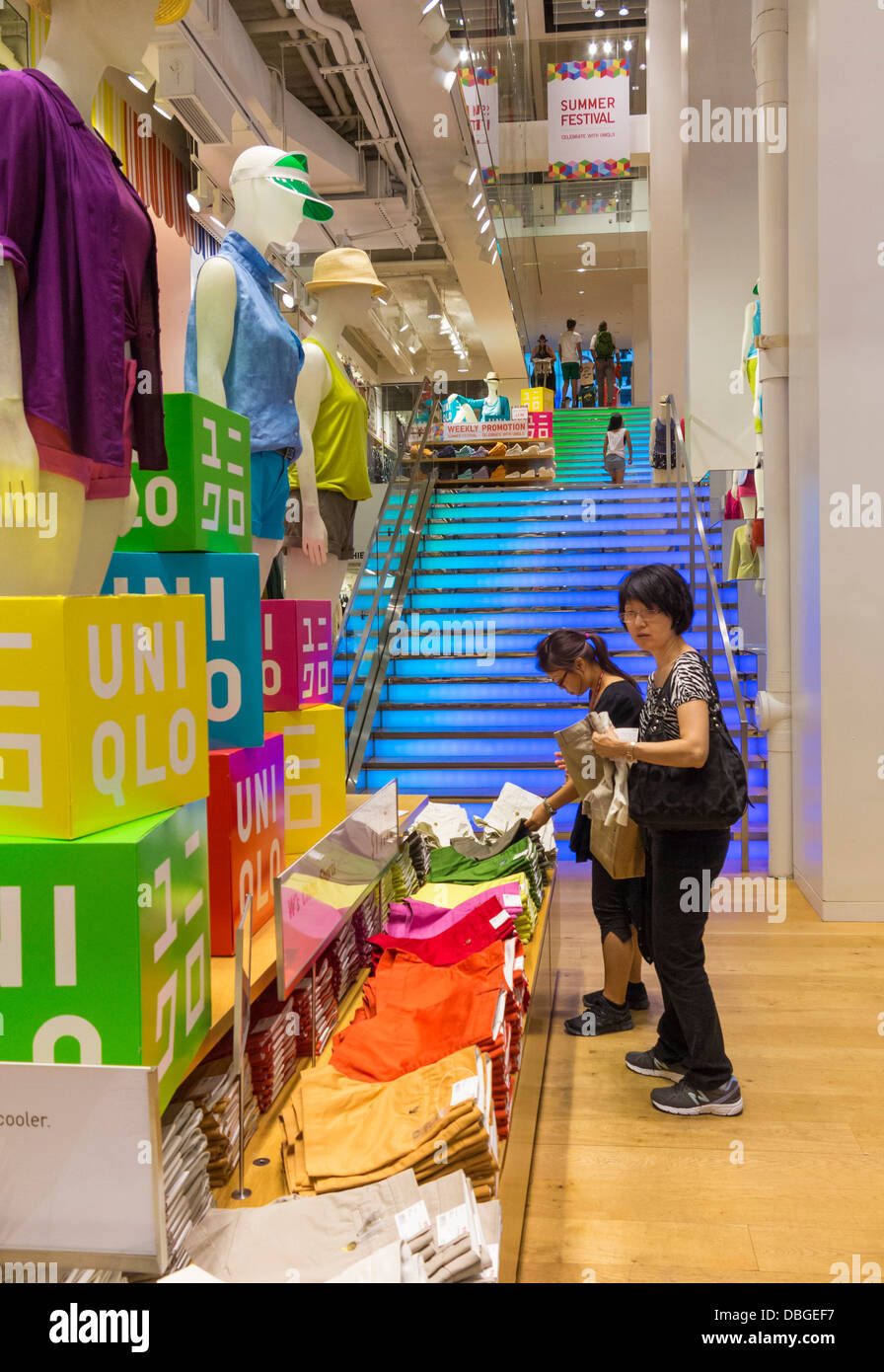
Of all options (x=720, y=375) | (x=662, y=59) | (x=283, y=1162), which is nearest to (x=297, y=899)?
(x=283, y=1162)

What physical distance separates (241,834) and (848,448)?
356cm

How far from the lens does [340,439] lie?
373 centimetres

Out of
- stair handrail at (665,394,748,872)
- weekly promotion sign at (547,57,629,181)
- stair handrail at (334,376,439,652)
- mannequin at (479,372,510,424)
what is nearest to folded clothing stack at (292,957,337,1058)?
stair handrail at (665,394,748,872)

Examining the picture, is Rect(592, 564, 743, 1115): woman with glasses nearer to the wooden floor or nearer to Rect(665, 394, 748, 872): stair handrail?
the wooden floor

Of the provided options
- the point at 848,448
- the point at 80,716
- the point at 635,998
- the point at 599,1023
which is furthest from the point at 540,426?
the point at 80,716

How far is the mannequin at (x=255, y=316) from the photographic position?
8.36ft

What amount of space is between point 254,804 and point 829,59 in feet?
14.1

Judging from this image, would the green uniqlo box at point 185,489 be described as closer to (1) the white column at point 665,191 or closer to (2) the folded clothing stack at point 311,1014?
(2) the folded clothing stack at point 311,1014

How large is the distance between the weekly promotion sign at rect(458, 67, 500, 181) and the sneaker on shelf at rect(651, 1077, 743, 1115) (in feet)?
24.3

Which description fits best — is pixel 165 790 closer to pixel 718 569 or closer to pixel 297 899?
pixel 297 899

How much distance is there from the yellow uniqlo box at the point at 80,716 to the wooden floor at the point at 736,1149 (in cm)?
139

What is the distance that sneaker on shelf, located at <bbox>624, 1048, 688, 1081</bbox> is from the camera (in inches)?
123

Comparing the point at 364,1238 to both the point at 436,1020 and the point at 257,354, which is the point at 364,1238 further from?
the point at 257,354

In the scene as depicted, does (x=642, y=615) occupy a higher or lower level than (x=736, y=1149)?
higher
